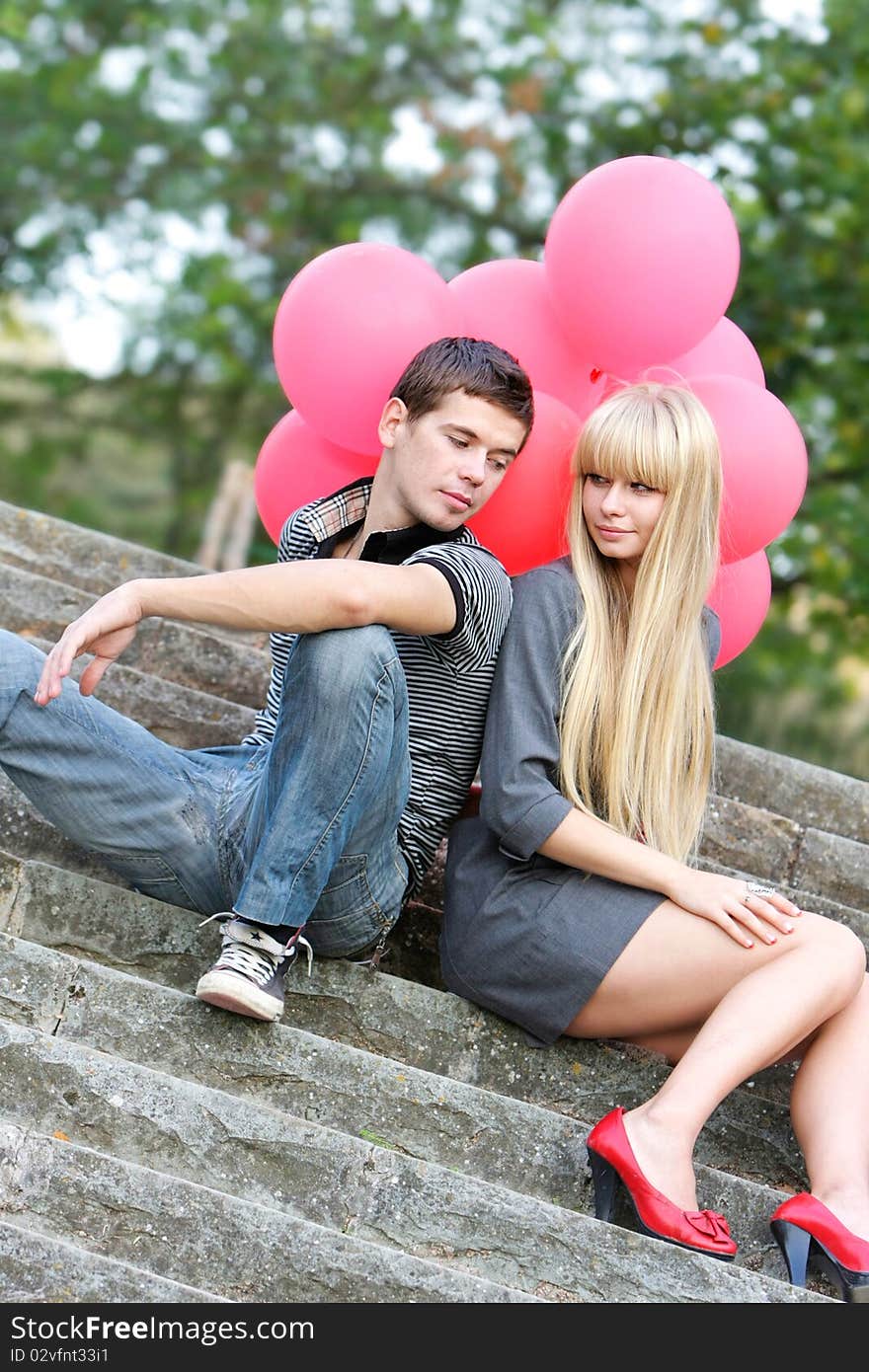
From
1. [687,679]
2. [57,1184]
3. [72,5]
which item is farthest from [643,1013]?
[72,5]

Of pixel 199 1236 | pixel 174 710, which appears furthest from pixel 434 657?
pixel 199 1236

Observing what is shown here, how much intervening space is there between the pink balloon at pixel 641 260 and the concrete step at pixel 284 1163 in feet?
4.98

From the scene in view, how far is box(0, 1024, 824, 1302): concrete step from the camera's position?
195 cm

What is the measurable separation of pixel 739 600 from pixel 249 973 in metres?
1.29

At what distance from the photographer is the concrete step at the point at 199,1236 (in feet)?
5.85

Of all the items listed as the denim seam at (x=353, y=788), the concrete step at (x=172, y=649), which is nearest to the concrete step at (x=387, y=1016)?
the denim seam at (x=353, y=788)

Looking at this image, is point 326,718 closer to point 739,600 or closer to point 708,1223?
point 708,1223

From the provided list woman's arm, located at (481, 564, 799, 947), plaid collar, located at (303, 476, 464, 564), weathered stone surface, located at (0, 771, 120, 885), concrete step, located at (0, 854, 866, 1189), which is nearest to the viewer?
woman's arm, located at (481, 564, 799, 947)

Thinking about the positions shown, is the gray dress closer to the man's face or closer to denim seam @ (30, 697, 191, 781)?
the man's face

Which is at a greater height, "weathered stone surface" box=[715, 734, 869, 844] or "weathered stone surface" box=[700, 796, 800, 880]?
"weathered stone surface" box=[715, 734, 869, 844]

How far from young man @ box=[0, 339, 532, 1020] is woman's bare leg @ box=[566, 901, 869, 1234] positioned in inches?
17.8

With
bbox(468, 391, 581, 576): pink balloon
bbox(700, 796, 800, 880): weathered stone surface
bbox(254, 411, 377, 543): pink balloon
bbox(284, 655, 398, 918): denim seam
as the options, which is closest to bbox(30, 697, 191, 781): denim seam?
bbox(284, 655, 398, 918): denim seam

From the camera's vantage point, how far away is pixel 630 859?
233cm

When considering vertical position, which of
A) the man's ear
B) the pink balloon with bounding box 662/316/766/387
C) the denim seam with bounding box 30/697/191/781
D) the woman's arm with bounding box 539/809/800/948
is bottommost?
the denim seam with bounding box 30/697/191/781
